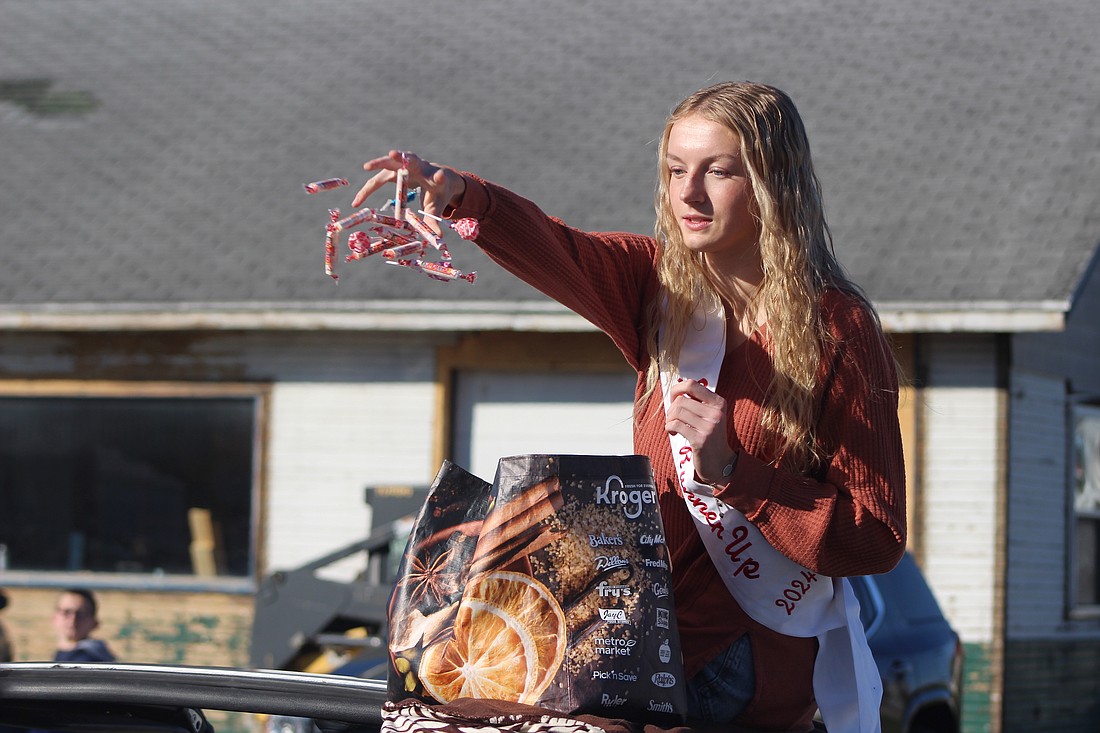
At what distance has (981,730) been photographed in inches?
441

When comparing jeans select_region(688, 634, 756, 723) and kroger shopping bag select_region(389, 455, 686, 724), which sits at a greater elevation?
kroger shopping bag select_region(389, 455, 686, 724)

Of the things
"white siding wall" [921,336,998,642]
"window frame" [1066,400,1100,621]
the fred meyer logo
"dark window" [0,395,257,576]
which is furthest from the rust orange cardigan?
"window frame" [1066,400,1100,621]

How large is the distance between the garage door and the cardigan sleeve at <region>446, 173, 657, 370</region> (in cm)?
882

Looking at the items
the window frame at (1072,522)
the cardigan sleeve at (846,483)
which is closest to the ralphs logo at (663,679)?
the cardigan sleeve at (846,483)

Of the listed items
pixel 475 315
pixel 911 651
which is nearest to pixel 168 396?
pixel 475 315

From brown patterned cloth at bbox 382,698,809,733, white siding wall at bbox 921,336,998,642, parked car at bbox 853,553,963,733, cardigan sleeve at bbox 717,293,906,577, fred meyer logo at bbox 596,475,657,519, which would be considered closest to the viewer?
brown patterned cloth at bbox 382,698,809,733

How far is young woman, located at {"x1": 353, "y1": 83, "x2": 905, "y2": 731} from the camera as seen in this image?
2422 millimetres

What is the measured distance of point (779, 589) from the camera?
249 centimetres

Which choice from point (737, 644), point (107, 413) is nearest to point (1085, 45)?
point (107, 413)

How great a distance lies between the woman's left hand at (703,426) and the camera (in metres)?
2.36

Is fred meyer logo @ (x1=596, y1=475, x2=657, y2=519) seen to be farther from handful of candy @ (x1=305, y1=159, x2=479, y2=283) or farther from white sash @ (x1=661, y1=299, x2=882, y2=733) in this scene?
handful of candy @ (x1=305, y1=159, x2=479, y2=283)

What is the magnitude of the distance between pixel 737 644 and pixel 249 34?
47.1 feet

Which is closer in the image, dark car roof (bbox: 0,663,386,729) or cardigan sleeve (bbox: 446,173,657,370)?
cardigan sleeve (bbox: 446,173,657,370)

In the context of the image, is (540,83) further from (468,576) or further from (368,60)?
(468,576)
